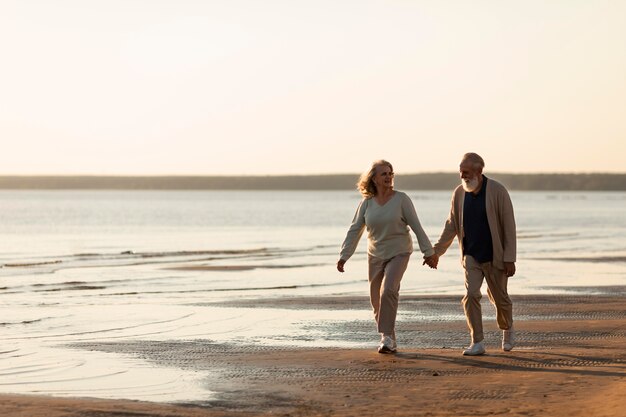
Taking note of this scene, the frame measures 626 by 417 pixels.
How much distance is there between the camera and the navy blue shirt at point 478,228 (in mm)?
11156

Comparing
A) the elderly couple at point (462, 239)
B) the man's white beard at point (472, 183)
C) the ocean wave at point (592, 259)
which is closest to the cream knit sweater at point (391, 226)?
the elderly couple at point (462, 239)

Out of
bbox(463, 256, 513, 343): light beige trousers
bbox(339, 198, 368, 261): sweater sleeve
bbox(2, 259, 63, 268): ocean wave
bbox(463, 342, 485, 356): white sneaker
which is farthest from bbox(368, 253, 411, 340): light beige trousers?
bbox(2, 259, 63, 268): ocean wave

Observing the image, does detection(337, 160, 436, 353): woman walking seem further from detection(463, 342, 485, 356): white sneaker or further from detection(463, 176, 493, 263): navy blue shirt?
detection(463, 342, 485, 356): white sneaker

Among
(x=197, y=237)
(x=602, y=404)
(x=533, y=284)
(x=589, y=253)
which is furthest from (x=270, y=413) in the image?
(x=197, y=237)

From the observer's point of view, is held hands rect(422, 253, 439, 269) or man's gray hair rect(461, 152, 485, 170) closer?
man's gray hair rect(461, 152, 485, 170)

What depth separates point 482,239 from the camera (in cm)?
1117

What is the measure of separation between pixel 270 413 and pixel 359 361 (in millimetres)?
2539

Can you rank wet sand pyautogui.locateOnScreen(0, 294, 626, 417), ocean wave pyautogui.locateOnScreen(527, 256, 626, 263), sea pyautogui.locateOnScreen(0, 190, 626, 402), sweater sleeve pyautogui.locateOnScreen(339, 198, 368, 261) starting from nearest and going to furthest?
wet sand pyautogui.locateOnScreen(0, 294, 626, 417) → sea pyautogui.locateOnScreen(0, 190, 626, 402) → sweater sleeve pyautogui.locateOnScreen(339, 198, 368, 261) → ocean wave pyautogui.locateOnScreen(527, 256, 626, 263)

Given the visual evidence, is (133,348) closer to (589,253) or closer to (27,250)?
(589,253)

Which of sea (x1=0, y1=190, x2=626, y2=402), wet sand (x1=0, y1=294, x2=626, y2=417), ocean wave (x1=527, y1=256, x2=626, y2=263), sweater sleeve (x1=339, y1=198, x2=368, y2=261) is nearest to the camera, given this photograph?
wet sand (x1=0, y1=294, x2=626, y2=417)

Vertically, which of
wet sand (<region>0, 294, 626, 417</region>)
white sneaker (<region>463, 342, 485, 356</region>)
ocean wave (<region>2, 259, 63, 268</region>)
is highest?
white sneaker (<region>463, 342, 485, 356</region>)

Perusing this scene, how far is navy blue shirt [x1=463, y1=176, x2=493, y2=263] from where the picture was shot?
1116cm

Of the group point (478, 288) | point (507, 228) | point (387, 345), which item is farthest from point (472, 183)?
point (387, 345)

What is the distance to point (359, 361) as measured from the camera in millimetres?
10859
